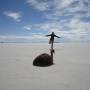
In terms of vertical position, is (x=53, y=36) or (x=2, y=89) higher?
(x=53, y=36)

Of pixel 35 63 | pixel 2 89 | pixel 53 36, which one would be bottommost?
pixel 2 89

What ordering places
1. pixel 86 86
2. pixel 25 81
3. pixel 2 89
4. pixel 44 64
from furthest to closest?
pixel 44 64 → pixel 25 81 → pixel 86 86 → pixel 2 89

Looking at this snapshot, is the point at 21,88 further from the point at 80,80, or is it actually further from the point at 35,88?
the point at 80,80

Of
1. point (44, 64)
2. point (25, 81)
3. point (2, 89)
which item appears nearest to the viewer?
point (2, 89)

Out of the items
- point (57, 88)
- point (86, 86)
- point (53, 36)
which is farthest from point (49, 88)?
point (53, 36)

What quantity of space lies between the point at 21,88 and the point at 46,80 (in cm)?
182

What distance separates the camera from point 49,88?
7.07 metres

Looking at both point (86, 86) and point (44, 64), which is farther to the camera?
point (44, 64)

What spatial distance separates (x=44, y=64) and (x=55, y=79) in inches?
162

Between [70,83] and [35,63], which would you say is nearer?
[70,83]

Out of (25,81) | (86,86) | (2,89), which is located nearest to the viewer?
(2,89)

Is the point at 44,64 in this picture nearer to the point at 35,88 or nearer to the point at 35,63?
the point at 35,63

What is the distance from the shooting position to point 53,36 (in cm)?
1317

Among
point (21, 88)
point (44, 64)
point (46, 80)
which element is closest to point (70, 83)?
point (46, 80)
